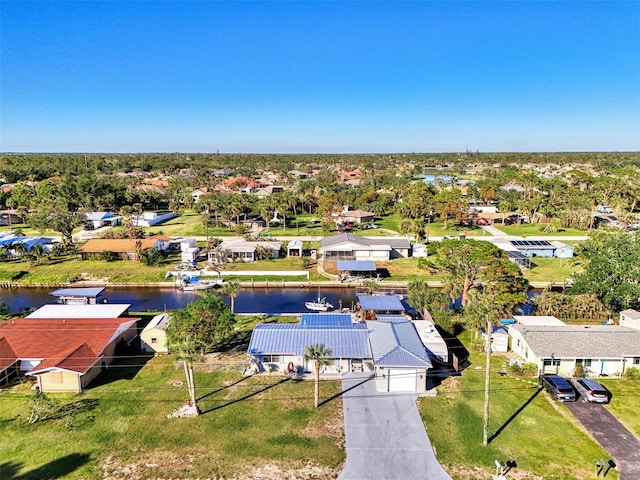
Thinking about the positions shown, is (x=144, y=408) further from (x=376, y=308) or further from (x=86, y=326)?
(x=376, y=308)

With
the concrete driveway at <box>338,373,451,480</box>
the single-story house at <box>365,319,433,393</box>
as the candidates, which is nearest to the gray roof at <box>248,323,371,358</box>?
the single-story house at <box>365,319,433,393</box>

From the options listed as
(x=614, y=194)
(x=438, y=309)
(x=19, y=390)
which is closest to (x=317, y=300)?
(x=438, y=309)

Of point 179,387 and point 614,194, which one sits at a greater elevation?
point 614,194

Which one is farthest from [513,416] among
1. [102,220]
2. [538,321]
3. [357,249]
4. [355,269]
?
[102,220]

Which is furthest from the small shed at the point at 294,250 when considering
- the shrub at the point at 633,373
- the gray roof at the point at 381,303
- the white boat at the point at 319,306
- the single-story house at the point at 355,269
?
the shrub at the point at 633,373

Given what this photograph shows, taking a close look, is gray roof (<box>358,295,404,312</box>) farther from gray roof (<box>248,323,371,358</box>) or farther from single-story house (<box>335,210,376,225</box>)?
single-story house (<box>335,210,376,225</box>)

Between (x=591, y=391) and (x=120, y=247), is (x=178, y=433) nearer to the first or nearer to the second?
(x=591, y=391)
